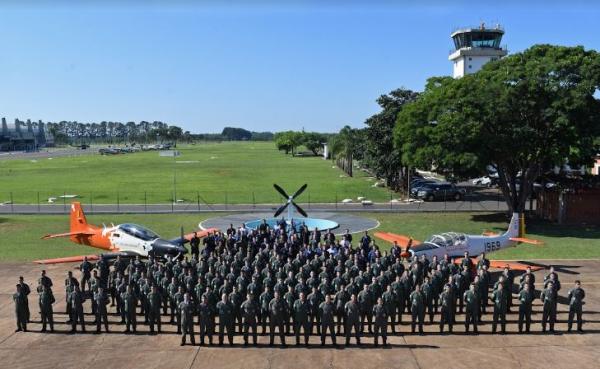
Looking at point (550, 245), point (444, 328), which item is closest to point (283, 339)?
point (444, 328)

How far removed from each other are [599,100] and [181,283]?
92.1ft

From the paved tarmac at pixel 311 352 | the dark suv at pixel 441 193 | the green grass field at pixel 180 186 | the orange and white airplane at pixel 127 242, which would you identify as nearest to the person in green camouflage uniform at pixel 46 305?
the paved tarmac at pixel 311 352

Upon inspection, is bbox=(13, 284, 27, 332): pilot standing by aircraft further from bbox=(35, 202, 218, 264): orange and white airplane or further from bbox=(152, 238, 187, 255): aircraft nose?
bbox=(152, 238, 187, 255): aircraft nose

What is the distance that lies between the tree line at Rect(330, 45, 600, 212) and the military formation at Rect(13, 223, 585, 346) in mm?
16267

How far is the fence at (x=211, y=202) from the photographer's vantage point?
4184 centimetres

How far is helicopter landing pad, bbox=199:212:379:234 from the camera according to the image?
33.2m

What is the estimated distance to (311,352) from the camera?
1366 centimetres

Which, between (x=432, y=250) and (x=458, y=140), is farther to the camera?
(x=458, y=140)

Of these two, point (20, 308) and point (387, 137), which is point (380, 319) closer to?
point (20, 308)

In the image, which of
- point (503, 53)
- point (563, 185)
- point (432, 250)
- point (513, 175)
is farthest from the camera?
point (503, 53)

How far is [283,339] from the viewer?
46.1 feet

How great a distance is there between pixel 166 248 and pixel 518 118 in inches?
885

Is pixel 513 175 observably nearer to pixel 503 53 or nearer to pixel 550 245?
pixel 550 245

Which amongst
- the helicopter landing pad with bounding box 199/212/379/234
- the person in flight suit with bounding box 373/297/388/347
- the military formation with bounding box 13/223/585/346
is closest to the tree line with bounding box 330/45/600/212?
the helicopter landing pad with bounding box 199/212/379/234
